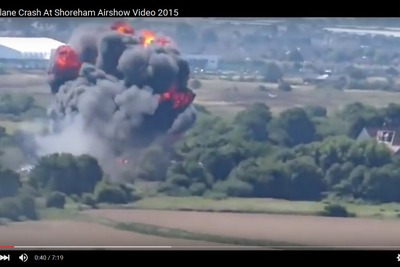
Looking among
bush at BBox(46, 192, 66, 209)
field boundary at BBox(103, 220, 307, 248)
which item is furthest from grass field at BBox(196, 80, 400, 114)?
bush at BBox(46, 192, 66, 209)

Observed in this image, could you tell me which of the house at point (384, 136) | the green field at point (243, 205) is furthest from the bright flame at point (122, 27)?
the house at point (384, 136)

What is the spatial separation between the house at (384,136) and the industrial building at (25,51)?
83 cm

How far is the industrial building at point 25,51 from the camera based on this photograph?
10.6 feet

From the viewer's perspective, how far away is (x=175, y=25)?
3.23 meters

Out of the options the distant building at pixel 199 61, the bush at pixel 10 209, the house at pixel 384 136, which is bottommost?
the bush at pixel 10 209

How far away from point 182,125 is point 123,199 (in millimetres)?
248

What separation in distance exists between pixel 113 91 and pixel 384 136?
0.72 meters

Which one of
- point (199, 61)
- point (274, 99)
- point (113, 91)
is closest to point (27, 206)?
point (113, 91)

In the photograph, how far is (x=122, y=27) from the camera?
323cm

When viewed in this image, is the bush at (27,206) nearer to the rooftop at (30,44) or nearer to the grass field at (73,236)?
the grass field at (73,236)
